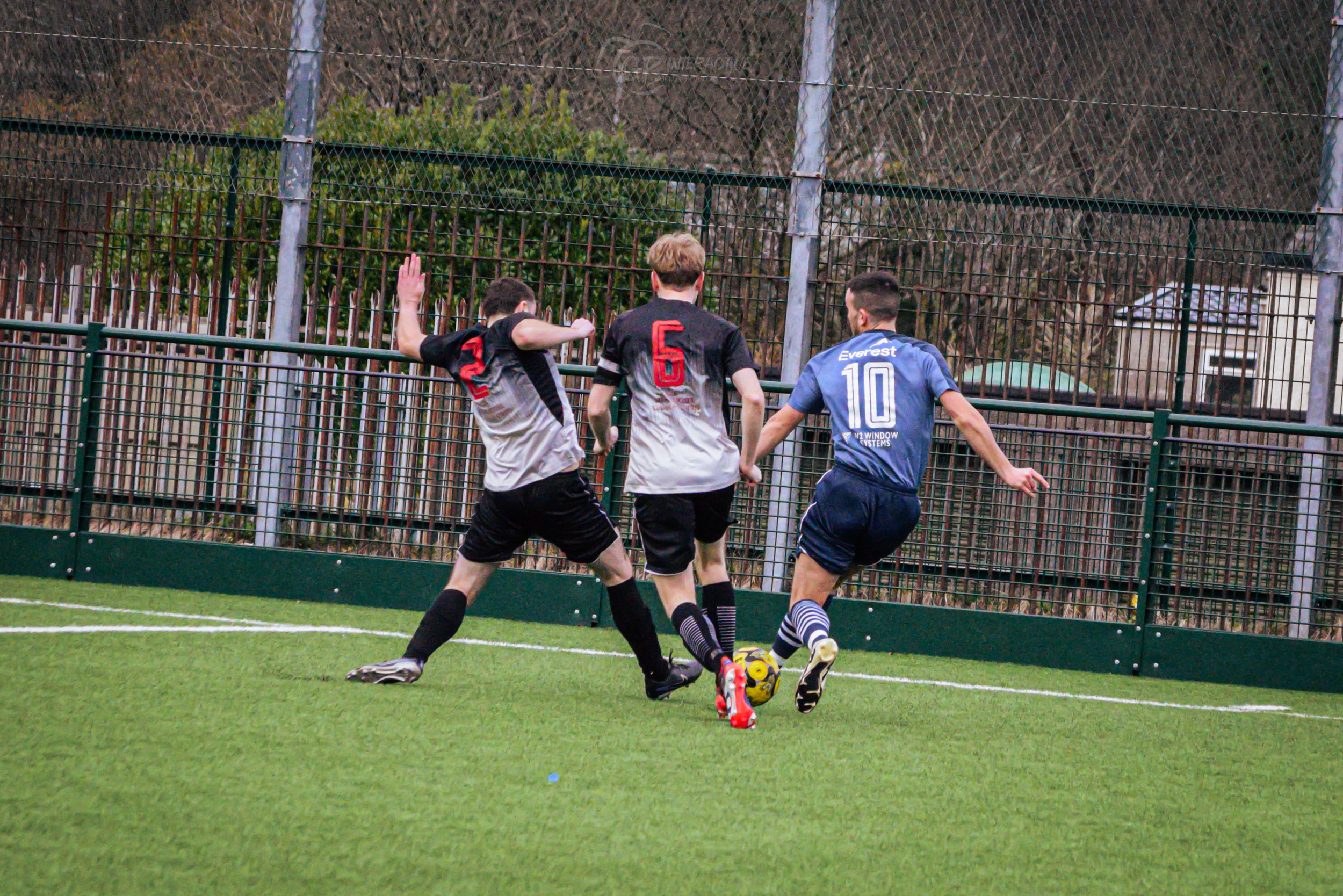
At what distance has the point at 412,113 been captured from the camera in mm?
10891

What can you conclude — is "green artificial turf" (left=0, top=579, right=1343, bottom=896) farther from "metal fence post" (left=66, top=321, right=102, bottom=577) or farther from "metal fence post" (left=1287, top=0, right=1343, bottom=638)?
"metal fence post" (left=66, top=321, right=102, bottom=577)

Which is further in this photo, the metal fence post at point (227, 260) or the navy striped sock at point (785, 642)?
the metal fence post at point (227, 260)

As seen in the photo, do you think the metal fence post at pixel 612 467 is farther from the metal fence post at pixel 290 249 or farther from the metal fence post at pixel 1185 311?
the metal fence post at pixel 1185 311

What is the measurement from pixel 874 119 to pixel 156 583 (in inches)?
203

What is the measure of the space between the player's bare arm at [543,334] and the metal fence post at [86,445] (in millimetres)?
4022

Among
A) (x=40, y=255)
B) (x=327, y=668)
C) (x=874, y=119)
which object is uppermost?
(x=874, y=119)

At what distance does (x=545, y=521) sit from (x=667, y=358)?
80 centimetres

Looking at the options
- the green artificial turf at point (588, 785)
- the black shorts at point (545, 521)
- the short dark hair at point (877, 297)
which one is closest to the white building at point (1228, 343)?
the green artificial turf at point (588, 785)

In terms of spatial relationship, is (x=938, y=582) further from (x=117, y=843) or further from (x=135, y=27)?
(x=135, y=27)

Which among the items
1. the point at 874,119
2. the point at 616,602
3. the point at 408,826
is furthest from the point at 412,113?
the point at 408,826

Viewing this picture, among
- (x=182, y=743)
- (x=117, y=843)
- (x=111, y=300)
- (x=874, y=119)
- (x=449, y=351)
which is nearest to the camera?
(x=117, y=843)

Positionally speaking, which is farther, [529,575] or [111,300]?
[111,300]

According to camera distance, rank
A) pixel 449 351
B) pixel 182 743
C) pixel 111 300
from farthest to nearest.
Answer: pixel 111 300 < pixel 449 351 < pixel 182 743

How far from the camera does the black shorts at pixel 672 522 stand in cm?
556
